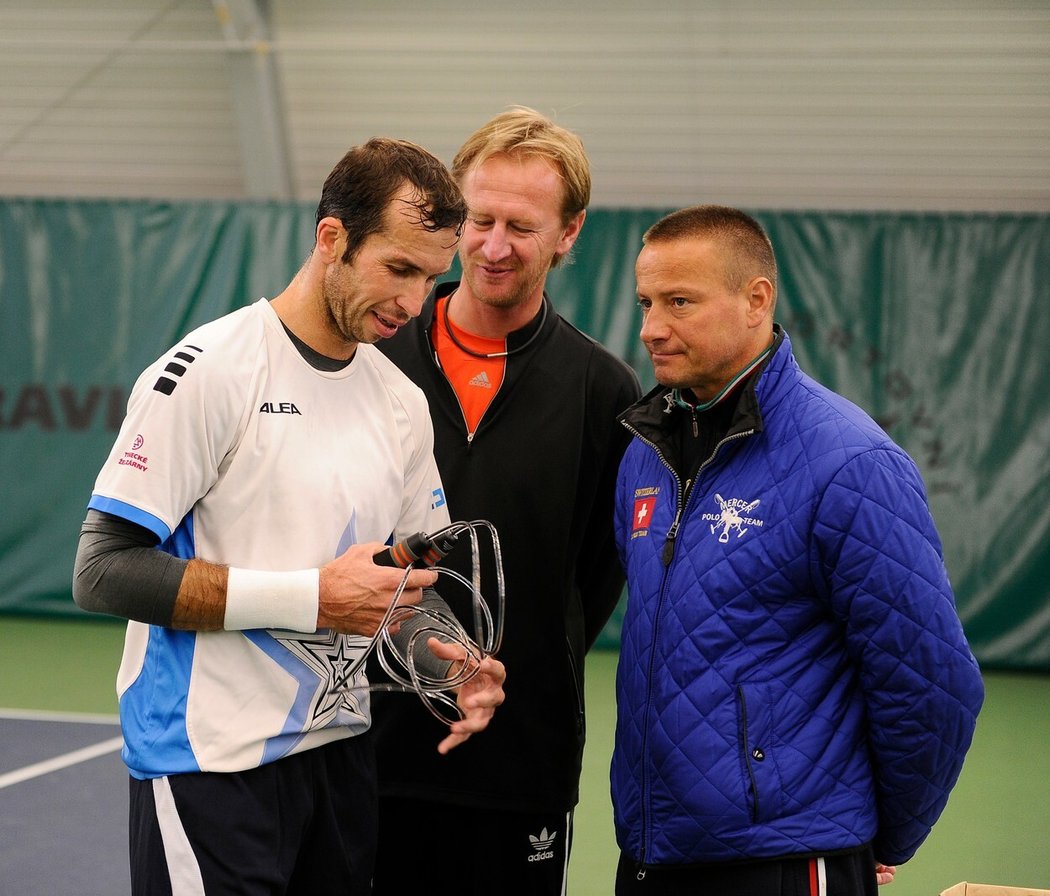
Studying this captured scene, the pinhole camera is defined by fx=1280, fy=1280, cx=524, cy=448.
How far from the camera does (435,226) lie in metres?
2.48

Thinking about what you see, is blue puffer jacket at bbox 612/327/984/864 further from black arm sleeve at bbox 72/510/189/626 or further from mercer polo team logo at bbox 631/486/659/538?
black arm sleeve at bbox 72/510/189/626

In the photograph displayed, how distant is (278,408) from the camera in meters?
2.39

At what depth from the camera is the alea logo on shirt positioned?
7.79ft

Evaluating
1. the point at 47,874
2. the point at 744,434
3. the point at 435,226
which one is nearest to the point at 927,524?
the point at 744,434

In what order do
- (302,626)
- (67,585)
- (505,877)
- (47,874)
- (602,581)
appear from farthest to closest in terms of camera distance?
1. (67,585)
2. (47,874)
3. (602,581)
4. (505,877)
5. (302,626)

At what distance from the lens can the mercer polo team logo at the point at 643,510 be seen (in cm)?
269

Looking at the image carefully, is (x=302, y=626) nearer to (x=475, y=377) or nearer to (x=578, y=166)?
(x=475, y=377)

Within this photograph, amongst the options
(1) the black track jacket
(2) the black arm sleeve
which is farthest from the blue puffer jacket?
(2) the black arm sleeve

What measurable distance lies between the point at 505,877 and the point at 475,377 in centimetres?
121

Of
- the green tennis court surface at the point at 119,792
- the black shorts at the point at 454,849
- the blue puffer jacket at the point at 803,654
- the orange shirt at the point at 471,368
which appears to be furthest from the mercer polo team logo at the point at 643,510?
the green tennis court surface at the point at 119,792

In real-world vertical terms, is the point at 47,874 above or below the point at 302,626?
below

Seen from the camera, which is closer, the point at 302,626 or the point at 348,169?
the point at 302,626

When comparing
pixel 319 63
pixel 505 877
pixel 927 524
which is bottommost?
pixel 505 877

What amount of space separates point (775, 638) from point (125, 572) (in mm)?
1194
